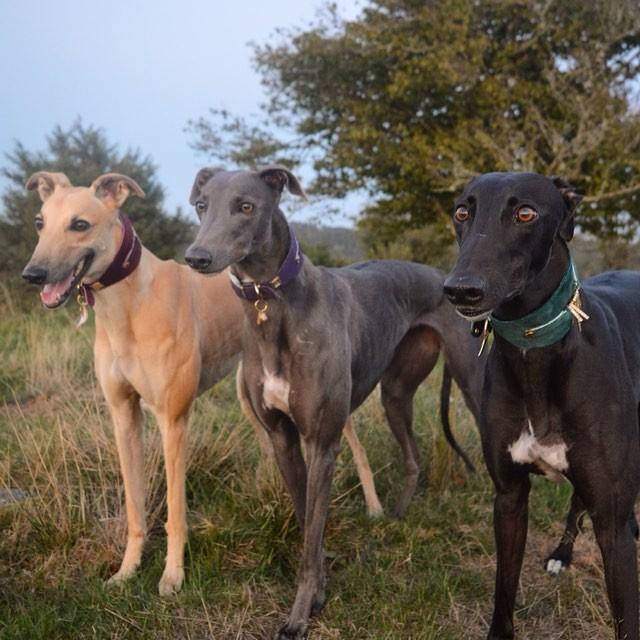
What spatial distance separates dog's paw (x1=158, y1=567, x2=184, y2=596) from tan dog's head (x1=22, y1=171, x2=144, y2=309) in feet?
4.56

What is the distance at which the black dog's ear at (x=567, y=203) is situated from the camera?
2555 millimetres

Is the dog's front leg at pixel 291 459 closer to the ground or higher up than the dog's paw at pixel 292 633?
higher up

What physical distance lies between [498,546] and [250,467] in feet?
6.45

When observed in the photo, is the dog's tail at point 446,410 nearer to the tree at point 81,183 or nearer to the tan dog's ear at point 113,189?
the tan dog's ear at point 113,189

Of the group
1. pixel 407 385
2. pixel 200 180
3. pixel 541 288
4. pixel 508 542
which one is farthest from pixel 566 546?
pixel 200 180

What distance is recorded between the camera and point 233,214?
10.6ft

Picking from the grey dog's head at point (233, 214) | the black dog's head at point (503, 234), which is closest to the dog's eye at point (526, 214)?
the black dog's head at point (503, 234)

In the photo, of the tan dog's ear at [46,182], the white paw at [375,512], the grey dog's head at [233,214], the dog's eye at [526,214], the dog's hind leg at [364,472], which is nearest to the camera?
the dog's eye at [526,214]

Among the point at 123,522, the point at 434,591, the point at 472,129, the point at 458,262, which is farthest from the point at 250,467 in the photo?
the point at 472,129

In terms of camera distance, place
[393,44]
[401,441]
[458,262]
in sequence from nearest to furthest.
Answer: [458,262], [401,441], [393,44]

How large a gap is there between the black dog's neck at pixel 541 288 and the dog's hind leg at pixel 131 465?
2.10 metres

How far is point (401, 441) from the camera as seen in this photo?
16.2 feet

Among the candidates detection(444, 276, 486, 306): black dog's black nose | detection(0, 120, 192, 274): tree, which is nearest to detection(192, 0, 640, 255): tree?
detection(0, 120, 192, 274): tree

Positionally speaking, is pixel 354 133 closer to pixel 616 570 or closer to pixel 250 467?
pixel 250 467
